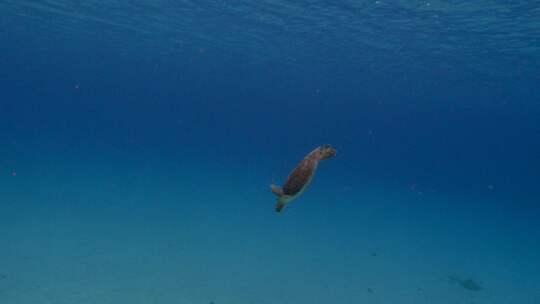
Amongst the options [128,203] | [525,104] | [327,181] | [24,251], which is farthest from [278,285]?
[525,104]

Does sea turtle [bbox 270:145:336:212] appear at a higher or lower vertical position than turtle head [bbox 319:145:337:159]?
lower

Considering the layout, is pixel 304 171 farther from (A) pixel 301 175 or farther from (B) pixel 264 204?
(B) pixel 264 204

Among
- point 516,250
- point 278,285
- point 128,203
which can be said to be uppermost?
point 278,285

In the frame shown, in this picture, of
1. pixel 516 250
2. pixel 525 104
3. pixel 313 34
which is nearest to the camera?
pixel 516 250

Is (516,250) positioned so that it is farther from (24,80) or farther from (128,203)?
(24,80)

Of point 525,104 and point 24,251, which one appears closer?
point 24,251

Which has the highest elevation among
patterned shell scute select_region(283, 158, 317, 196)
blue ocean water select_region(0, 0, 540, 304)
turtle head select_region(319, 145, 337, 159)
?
turtle head select_region(319, 145, 337, 159)

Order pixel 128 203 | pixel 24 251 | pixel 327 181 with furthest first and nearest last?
pixel 327 181 → pixel 128 203 → pixel 24 251

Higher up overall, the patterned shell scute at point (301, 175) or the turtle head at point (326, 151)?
the turtle head at point (326, 151)

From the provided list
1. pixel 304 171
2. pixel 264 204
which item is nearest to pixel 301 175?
pixel 304 171

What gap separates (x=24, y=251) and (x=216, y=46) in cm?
2996

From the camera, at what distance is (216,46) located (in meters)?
40.9

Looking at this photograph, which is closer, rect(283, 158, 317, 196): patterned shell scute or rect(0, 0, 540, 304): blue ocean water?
rect(283, 158, 317, 196): patterned shell scute

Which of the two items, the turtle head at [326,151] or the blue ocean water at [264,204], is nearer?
the turtle head at [326,151]
